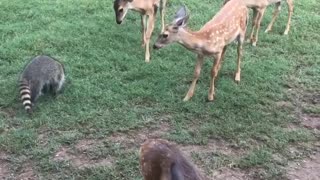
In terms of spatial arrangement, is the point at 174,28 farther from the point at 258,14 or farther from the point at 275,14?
the point at 275,14

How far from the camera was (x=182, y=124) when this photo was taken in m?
6.03

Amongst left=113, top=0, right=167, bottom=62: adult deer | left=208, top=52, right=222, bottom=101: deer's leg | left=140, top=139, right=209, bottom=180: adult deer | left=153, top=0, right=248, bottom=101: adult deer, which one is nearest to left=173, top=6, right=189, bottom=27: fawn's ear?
left=153, top=0, right=248, bottom=101: adult deer

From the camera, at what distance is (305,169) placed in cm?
539

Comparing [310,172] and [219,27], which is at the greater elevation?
[219,27]

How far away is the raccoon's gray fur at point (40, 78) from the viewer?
6277 millimetres

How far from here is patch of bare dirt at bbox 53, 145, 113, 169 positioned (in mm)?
5328

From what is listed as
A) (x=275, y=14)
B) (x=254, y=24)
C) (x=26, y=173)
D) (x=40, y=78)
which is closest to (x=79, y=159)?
(x=26, y=173)

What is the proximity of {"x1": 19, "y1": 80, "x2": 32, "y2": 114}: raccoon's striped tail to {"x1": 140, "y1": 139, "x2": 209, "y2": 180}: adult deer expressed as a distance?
2.93 m

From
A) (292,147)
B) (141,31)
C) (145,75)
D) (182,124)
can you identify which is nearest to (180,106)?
(182,124)

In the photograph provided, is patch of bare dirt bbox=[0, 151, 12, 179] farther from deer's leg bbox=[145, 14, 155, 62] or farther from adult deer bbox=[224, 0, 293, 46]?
adult deer bbox=[224, 0, 293, 46]

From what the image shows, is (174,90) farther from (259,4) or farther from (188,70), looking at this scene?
(259,4)

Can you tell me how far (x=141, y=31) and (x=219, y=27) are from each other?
6.68 ft

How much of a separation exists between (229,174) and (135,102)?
161 centimetres

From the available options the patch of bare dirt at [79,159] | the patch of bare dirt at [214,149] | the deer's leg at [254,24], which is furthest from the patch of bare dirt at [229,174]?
the deer's leg at [254,24]
